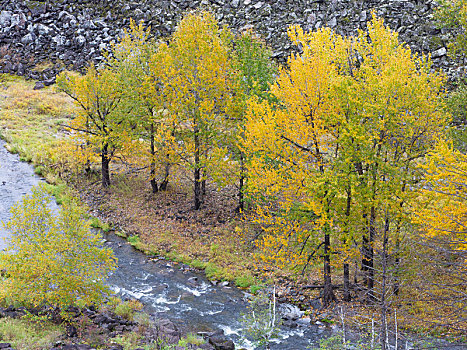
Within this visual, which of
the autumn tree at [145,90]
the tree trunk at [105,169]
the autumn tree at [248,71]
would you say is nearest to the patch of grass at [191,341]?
the autumn tree at [248,71]

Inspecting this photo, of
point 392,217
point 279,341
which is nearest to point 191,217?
point 279,341

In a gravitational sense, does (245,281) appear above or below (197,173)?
below

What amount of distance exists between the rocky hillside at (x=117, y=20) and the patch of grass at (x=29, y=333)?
36961 millimetres

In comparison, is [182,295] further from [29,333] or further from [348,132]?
[348,132]

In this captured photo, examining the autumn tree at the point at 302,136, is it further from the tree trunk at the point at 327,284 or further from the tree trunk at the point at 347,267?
the tree trunk at the point at 327,284

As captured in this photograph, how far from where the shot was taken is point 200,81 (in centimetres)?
2186

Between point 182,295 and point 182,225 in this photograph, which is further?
point 182,225

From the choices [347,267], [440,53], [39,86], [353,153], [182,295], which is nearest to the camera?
[353,153]

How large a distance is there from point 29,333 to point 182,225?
40.7 ft

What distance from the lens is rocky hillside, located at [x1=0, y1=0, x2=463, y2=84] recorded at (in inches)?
1678

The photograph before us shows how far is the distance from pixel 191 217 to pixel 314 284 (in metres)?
8.94

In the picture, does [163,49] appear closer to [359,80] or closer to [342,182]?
[359,80]

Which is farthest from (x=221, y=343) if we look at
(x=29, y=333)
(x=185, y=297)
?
(x=29, y=333)

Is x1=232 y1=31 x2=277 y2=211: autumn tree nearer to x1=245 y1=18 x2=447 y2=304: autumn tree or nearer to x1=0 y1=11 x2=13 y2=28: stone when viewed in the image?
x1=245 y1=18 x2=447 y2=304: autumn tree
